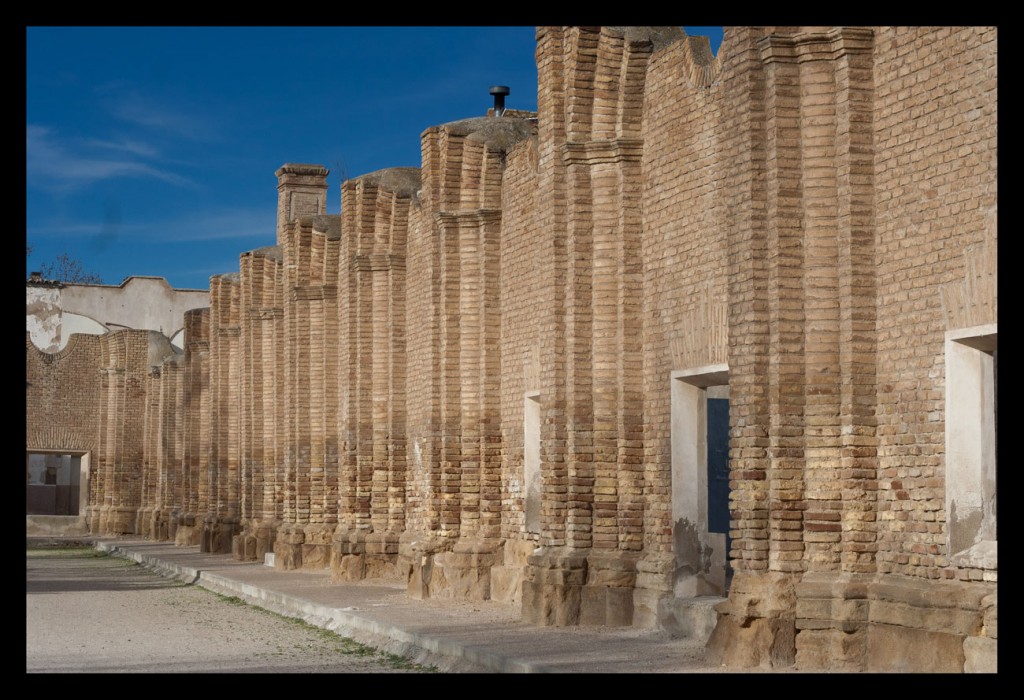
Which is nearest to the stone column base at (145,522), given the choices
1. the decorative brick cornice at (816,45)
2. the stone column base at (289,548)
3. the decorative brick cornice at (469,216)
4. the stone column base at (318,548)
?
the stone column base at (289,548)

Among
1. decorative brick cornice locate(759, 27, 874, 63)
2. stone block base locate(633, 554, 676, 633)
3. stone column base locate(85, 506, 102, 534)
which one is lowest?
stone column base locate(85, 506, 102, 534)

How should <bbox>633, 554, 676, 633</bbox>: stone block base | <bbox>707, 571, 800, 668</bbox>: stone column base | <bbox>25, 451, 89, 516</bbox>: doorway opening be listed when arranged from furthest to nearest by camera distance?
<bbox>25, 451, 89, 516</bbox>: doorway opening, <bbox>633, 554, 676, 633</bbox>: stone block base, <bbox>707, 571, 800, 668</bbox>: stone column base

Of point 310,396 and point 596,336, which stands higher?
point 596,336

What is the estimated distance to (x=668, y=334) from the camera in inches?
552

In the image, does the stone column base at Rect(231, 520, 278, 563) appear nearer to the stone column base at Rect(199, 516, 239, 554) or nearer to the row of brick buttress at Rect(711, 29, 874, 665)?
the stone column base at Rect(199, 516, 239, 554)

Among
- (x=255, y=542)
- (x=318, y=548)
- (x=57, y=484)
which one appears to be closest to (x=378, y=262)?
(x=318, y=548)

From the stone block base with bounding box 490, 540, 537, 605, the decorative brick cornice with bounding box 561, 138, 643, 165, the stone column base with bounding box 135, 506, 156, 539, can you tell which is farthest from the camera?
the stone column base with bounding box 135, 506, 156, 539

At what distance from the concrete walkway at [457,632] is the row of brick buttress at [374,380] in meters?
0.73

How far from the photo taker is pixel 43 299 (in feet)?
155

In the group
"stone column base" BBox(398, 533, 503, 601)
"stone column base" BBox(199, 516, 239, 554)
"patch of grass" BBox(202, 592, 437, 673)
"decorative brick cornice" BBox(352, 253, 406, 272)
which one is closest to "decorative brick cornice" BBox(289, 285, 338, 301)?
"decorative brick cornice" BBox(352, 253, 406, 272)

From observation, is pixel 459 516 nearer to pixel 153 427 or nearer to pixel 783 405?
pixel 783 405

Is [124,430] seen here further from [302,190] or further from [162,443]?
[302,190]

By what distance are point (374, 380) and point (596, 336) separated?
27.8 ft

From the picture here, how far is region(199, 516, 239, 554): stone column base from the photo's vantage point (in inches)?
1248
